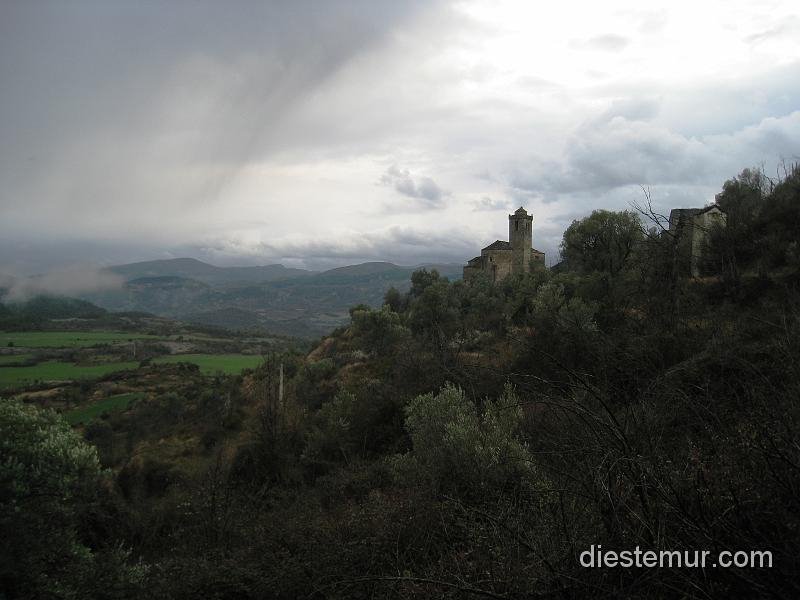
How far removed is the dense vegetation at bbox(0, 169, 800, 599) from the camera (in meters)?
2.93

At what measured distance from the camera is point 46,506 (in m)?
10.0

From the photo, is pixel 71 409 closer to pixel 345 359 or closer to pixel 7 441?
pixel 345 359

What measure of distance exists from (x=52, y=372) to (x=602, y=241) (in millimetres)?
84617

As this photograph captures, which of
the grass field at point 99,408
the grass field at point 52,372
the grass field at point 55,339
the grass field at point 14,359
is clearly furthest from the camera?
the grass field at point 55,339

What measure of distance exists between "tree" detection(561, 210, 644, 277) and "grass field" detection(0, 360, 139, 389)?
238 feet

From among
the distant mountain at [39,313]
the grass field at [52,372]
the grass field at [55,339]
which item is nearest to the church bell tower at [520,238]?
the grass field at [52,372]

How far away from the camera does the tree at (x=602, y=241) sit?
3100 cm

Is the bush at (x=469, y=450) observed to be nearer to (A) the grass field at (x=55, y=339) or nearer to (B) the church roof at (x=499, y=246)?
(B) the church roof at (x=499, y=246)

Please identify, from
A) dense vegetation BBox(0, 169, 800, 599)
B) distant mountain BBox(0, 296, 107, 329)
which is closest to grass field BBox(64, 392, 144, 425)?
dense vegetation BBox(0, 169, 800, 599)

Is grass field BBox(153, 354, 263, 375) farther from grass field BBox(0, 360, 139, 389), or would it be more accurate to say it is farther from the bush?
the bush

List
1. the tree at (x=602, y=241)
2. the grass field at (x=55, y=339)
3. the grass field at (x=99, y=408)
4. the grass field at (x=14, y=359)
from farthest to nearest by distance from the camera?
the grass field at (x=55, y=339) < the grass field at (x=14, y=359) < the grass field at (x=99, y=408) < the tree at (x=602, y=241)

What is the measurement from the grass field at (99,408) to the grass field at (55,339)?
55.1 meters

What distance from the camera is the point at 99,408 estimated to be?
169 feet

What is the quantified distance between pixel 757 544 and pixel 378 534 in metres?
6.19
